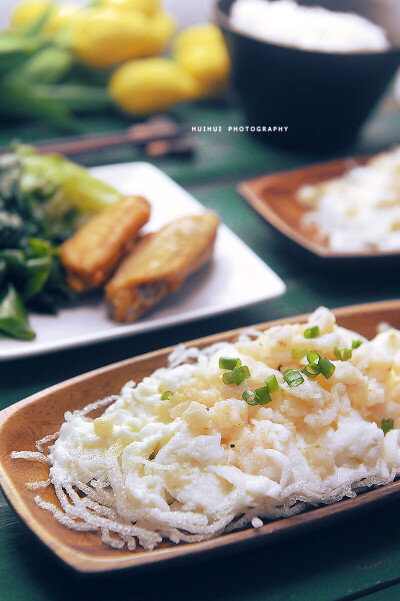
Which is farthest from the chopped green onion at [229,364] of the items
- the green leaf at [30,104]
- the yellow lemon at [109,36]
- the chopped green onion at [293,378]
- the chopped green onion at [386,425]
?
the yellow lemon at [109,36]

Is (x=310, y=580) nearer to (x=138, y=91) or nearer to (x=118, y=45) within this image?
(x=138, y=91)

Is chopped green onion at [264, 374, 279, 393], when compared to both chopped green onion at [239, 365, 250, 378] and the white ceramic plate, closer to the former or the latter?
chopped green onion at [239, 365, 250, 378]

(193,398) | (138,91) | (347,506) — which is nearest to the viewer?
(347,506)

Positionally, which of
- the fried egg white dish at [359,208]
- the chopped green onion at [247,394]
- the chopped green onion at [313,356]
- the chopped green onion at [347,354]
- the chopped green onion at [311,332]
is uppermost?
the chopped green onion at [313,356]

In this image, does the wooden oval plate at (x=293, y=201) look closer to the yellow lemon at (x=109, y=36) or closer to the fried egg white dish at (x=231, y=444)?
the fried egg white dish at (x=231, y=444)

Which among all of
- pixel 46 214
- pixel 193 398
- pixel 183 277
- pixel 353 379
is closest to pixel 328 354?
pixel 353 379

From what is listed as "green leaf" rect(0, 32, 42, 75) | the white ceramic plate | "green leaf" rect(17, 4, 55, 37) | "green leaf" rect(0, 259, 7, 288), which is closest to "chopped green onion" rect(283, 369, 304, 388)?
the white ceramic plate
